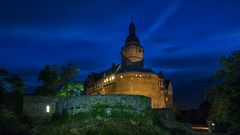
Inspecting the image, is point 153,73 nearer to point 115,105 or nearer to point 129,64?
point 129,64

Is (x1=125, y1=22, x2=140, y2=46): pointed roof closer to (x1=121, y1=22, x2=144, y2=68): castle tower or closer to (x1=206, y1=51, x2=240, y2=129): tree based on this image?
(x1=121, y1=22, x2=144, y2=68): castle tower

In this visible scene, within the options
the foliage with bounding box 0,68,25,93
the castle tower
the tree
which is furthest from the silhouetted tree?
the castle tower

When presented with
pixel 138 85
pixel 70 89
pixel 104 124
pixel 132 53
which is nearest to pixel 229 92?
pixel 104 124

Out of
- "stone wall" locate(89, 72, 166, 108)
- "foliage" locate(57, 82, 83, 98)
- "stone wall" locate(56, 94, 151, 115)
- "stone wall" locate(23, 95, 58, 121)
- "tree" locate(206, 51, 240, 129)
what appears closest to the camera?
"tree" locate(206, 51, 240, 129)

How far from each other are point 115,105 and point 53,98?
10.5 meters

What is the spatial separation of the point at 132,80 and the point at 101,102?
33.9 m

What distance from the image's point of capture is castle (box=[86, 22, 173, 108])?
74125mm

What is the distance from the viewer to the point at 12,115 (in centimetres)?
4238

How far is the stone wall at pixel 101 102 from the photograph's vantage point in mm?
40438

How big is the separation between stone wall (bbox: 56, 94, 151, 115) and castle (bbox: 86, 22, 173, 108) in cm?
3105

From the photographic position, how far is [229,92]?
31.2 m

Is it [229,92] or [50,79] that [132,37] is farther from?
[229,92]

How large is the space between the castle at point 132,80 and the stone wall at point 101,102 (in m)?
31.0

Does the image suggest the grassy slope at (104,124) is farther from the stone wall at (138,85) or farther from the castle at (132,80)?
the castle at (132,80)
